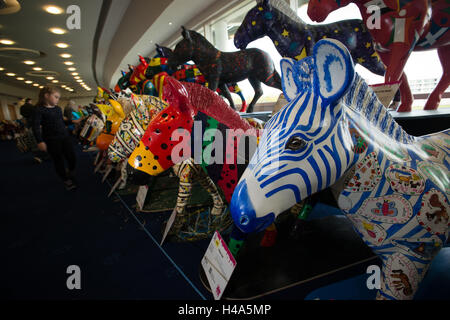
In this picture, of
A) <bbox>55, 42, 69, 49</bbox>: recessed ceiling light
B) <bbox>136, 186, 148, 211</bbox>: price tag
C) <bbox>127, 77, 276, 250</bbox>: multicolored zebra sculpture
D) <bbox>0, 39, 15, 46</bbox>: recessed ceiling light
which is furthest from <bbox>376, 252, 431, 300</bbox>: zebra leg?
<bbox>0, 39, 15, 46</bbox>: recessed ceiling light

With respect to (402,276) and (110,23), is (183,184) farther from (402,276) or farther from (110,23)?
(110,23)

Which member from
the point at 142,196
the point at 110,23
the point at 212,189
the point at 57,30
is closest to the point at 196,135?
the point at 212,189

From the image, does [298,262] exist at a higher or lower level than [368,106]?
lower

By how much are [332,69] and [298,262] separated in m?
0.79

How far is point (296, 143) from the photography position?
450mm

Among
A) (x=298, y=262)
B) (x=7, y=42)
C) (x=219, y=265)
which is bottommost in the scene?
(x=298, y=262)

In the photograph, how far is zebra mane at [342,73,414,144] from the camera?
1.59ft

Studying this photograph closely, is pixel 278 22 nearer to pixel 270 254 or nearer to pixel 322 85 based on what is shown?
pixel 322 85

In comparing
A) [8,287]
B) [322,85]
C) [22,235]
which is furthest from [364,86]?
[22,235]

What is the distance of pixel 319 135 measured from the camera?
1.46ft

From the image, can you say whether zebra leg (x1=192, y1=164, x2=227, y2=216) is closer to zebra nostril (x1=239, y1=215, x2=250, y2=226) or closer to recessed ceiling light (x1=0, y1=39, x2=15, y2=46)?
zebra nostril (x1=239, y1=215, x2=250, y2=226)

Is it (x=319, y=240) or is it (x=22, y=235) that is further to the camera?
(x=22, y=235)

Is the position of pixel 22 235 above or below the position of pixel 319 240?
below
